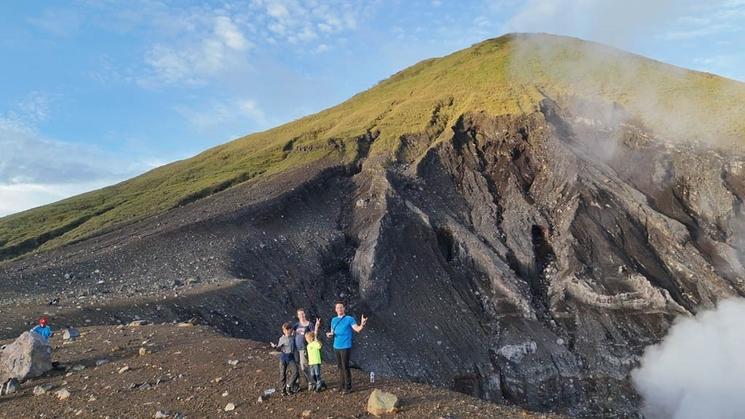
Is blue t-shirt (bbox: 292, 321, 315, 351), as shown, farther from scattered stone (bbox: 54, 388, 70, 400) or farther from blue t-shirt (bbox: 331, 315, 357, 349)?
scattered stone (bbox: 54, 388, 70, 400)

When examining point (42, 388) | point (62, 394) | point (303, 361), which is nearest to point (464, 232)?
point (303, 361)

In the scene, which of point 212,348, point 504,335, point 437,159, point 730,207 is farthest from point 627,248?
point 212,348

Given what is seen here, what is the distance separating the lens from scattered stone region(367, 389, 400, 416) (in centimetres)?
1068

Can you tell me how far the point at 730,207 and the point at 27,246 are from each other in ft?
172

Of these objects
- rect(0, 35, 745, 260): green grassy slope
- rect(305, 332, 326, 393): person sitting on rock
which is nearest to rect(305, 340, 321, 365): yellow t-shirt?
rect(305, 332, 326, 393): person sitting on rock

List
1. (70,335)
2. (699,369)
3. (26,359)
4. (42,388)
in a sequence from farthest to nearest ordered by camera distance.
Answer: (699,369) < (70,335) < (26,359) < (42,388)

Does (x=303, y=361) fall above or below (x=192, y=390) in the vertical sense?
above

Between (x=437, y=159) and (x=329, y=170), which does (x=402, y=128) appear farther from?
(x=329, y=170)

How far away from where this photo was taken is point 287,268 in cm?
3472

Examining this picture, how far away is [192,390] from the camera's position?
1237cm

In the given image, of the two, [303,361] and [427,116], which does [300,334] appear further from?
[427,116]

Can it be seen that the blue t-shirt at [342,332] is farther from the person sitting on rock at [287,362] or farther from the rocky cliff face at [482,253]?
the rocky cliff face at [482,253]

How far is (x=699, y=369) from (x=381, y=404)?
2933cm

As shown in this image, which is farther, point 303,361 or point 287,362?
point 303,361
